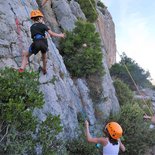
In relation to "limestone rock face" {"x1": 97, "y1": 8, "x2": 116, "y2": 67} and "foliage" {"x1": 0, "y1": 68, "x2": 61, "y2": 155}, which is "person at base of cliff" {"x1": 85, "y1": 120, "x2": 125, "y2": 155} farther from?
"limestone rock face" {"x1": 97, "y1": 8, "x2": 116, "y2": 67}

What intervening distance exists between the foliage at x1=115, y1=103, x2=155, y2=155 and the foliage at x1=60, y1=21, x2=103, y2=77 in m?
2.84

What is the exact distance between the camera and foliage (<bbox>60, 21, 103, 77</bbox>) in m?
18.4

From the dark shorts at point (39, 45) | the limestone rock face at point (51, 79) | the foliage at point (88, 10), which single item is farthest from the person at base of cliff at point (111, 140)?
the foliage at point (88, 10)

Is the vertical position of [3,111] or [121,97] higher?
[3,111]

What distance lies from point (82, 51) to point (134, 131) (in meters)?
5.02

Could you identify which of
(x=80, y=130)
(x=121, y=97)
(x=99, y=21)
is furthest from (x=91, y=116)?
(x=99, y=21)

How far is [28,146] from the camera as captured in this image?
931 centimetres

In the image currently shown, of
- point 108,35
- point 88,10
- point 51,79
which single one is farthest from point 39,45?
point 108,35

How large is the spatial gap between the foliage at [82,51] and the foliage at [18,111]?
8967 millimetres

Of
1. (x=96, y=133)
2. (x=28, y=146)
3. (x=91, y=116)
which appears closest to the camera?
(x=28, y=146)

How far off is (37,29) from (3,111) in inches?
142

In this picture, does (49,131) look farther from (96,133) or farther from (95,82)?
(95,82)

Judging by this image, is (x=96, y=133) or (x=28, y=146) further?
(x=96, y=133)

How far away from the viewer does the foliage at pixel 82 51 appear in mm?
18370
